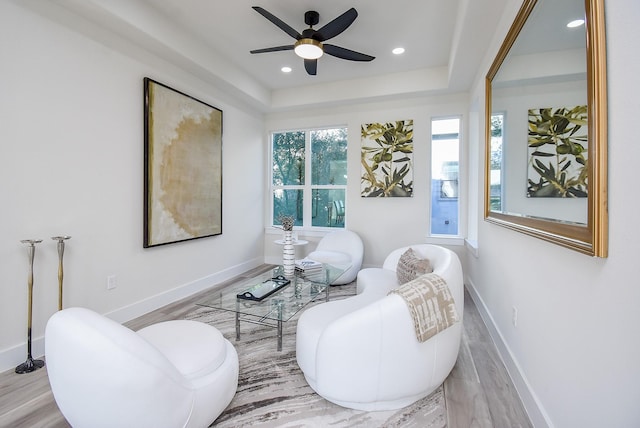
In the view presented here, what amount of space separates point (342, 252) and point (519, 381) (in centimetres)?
261

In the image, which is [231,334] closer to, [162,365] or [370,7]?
[162,365]

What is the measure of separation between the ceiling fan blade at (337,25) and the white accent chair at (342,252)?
256 centimetres

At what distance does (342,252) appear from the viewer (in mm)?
4152

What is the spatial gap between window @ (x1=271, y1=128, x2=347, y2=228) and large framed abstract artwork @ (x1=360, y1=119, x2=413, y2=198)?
0.39 m

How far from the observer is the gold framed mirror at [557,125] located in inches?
38.6

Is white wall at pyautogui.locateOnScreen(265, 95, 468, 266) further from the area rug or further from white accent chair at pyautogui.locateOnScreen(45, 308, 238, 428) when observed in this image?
white accent chair at pyautogui.locateOnScreen(45, 308, 238, 428)

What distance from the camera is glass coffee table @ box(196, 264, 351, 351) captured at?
209 centimetres

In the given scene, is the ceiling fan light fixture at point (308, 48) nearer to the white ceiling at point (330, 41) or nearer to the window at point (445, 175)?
the white ceiling at point (330, 41)

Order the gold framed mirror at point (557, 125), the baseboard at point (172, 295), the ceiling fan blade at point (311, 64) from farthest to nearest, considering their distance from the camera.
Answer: the ceiling fan blade at point (311, 64) → the baseboard at point (172, 295) → the gold framed mirror at point (557, 125)

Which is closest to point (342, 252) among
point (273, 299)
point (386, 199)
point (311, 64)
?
point (386, 199)

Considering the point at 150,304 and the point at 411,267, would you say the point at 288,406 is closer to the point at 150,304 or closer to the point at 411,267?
the point at 411,267

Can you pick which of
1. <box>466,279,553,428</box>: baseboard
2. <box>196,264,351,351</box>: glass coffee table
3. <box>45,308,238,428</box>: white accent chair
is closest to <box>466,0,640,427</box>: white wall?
<box>466,279,553,428</box>: baseboard

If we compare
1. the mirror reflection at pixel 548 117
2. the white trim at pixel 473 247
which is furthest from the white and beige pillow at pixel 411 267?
the white trim at pixel 473 247

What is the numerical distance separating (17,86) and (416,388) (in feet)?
10.8
